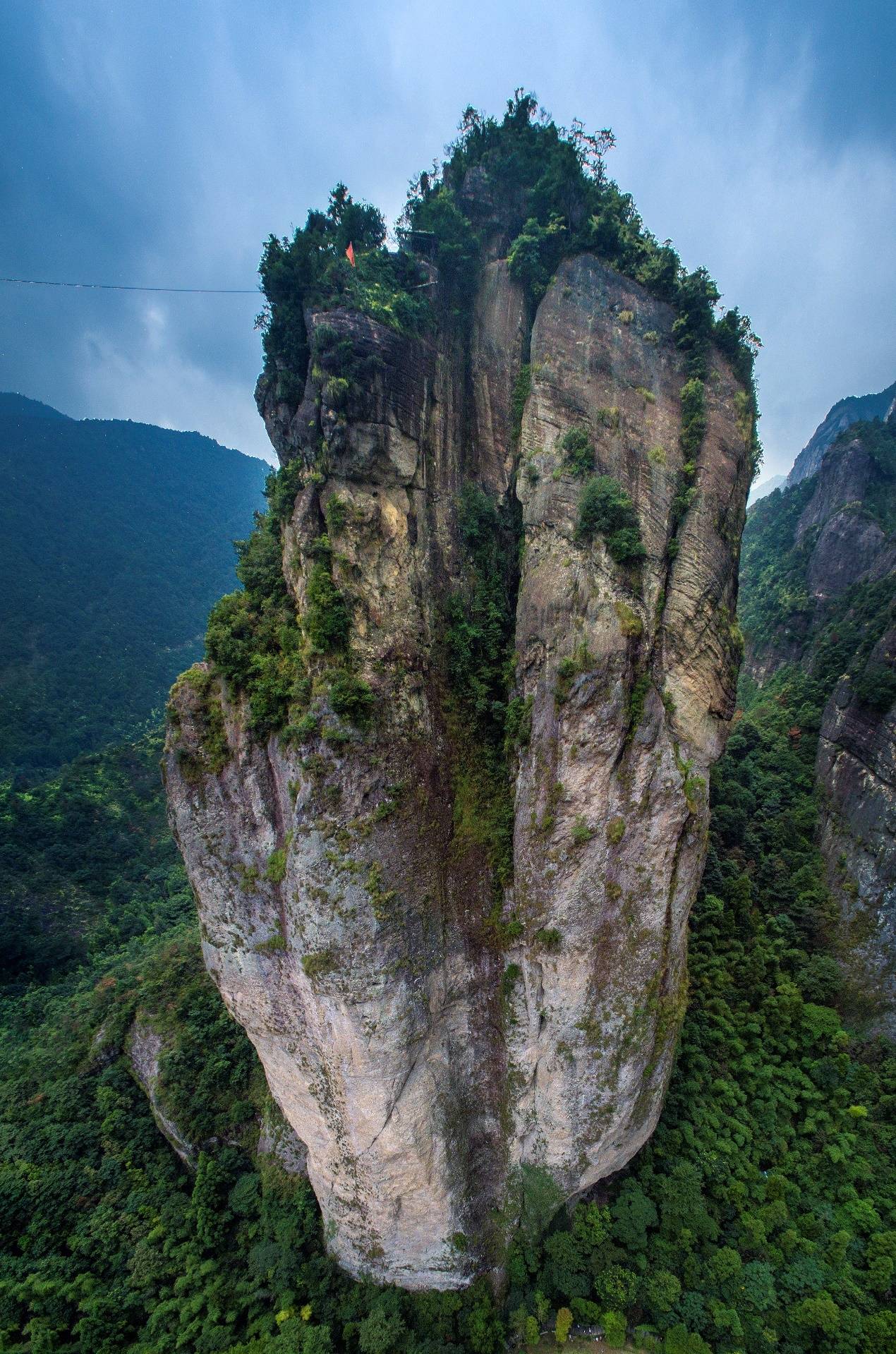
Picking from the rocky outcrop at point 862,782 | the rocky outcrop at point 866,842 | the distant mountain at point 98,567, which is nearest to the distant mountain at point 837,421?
the rocky outcrop at point 862,782

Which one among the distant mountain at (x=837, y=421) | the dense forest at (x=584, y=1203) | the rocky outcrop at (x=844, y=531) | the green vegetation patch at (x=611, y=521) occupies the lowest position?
the dense forest at (x=584, y=1203)

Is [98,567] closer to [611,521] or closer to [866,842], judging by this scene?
[611,521]

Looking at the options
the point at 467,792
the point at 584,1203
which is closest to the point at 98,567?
the point at 467,792

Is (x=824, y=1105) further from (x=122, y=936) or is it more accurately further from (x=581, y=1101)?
(x=122, y=936)

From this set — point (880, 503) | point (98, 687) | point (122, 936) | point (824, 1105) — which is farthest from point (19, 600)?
point (880, 503)

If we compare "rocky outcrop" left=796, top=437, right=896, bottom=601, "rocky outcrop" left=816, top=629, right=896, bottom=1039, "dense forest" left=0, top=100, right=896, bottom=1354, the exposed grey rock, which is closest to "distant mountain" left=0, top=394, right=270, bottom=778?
the exposed grey rock

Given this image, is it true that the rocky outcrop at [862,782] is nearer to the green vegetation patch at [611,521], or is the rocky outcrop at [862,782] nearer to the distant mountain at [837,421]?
the green vegetation patch at [611,521]
